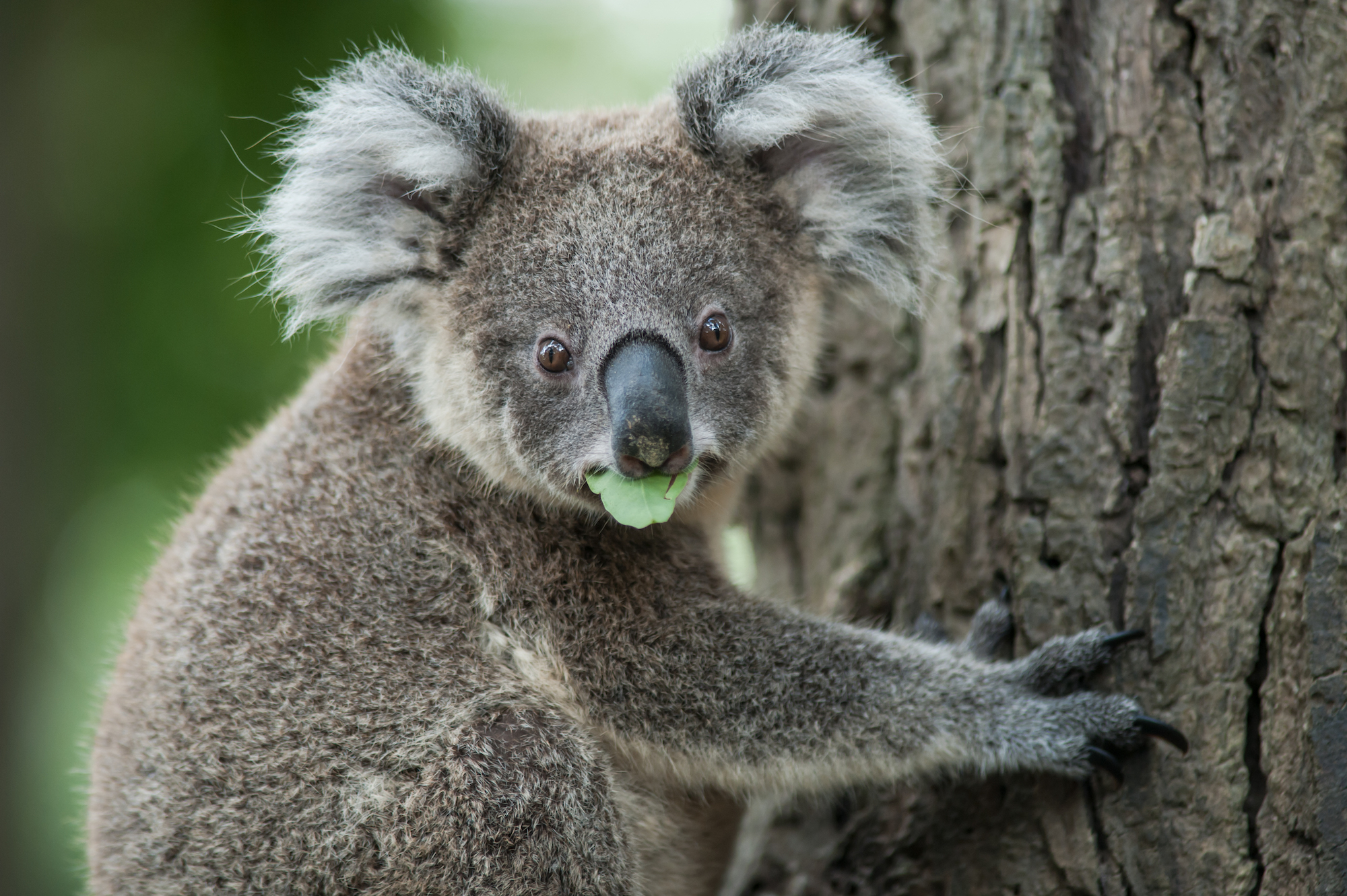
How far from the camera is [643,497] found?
2787mm

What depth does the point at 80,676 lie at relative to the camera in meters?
7.64

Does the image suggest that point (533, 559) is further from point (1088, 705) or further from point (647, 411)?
point (1088, 705)

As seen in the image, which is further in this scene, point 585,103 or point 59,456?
point 59,456

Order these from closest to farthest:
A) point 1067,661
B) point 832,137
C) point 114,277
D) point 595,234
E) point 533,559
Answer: point 1067,661 → point 595,234 → point 533,559 → point 832,137 → point 114,277

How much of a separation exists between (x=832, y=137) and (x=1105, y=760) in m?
2.10

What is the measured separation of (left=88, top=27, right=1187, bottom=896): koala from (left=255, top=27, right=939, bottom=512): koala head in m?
0.01

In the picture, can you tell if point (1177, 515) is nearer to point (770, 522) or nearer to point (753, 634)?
point (753, 634)

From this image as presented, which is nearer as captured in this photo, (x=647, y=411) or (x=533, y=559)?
(x=647, y=411)

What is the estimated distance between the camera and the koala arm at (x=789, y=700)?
119 inches

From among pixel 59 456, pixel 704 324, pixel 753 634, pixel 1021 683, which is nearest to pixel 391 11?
pixel 59 456

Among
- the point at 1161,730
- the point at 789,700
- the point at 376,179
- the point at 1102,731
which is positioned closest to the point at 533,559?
the point at 789,700

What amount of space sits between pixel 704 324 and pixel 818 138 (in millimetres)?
844

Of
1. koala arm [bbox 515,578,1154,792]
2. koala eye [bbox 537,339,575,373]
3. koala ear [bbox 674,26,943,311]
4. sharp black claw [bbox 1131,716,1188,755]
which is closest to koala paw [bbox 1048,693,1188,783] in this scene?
sharp black claw [bbox 1131,716,1188,755]

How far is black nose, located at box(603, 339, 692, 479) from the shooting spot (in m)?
2.67
